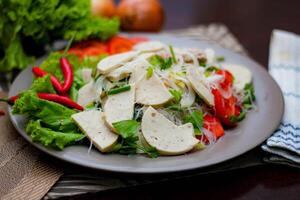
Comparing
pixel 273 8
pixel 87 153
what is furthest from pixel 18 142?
pixel 273 8

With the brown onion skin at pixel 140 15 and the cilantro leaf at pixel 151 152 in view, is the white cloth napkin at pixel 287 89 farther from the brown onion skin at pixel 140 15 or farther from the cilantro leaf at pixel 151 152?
the brown onion skin at pixel 140 15

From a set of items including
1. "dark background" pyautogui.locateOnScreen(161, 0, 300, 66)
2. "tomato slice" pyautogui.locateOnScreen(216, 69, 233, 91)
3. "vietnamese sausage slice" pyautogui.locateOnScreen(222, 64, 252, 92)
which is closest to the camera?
"tomato slice" pyautogui.locateOnScreen(216, 69, 233, 91)

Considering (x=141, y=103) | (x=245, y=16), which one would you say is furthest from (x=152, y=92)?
(x=245, y=16)

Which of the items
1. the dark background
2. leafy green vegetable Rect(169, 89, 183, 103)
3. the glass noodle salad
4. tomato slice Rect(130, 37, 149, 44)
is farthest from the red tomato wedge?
the dark background

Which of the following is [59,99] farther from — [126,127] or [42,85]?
[126,127]

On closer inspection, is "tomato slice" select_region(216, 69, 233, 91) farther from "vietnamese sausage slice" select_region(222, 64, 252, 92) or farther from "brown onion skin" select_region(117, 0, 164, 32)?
"brown onion skin" select_region(117, 0, 164, 32)

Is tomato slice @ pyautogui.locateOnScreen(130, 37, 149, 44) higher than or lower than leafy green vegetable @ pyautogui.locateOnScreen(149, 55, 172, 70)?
lower
